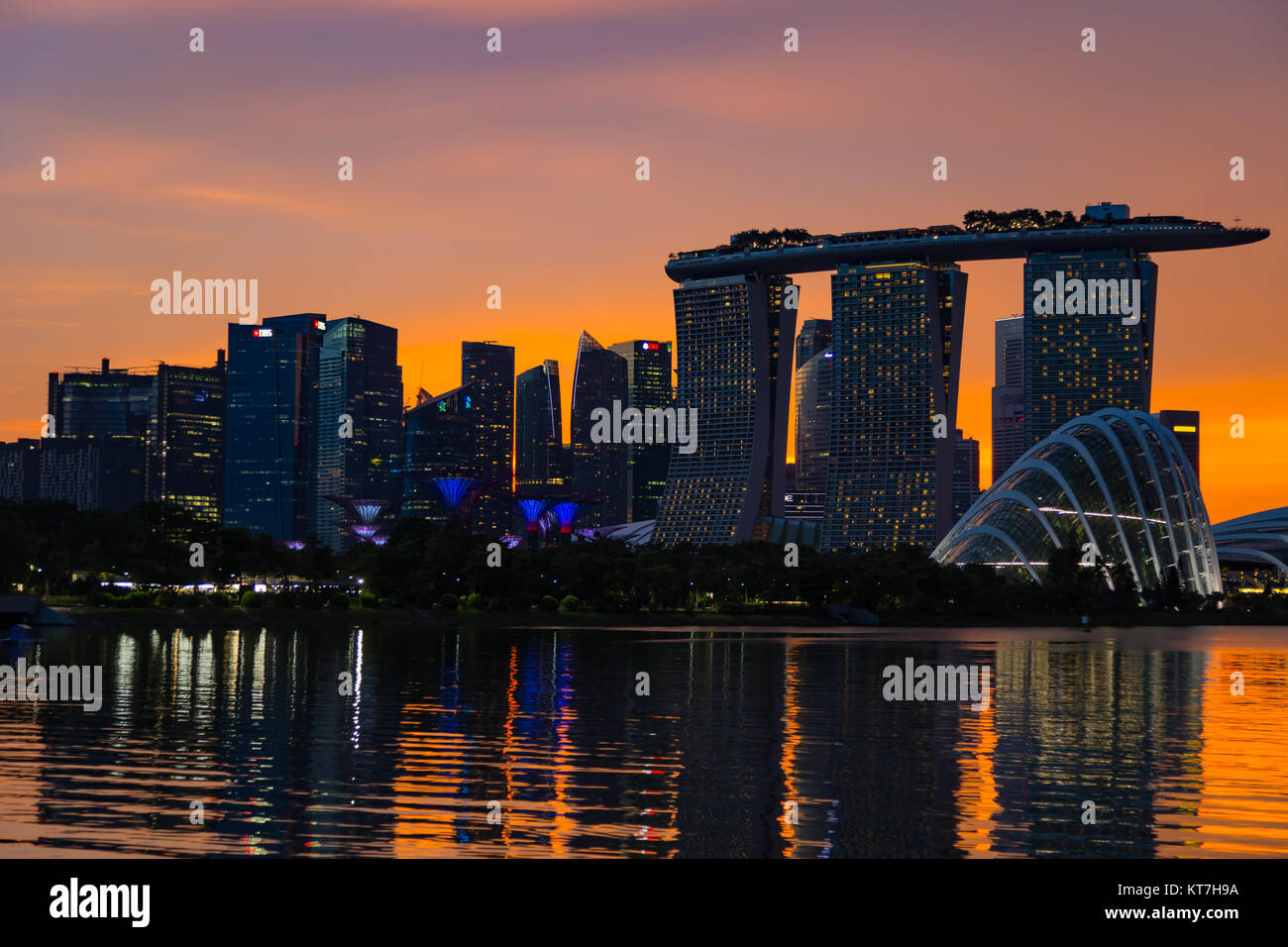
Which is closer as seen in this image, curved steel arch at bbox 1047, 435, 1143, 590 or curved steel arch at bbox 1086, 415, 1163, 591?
curved steel arch at bbox 1047, 435, 1143, 590

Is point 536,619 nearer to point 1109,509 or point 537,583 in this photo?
point 537,583

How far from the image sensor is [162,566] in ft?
501

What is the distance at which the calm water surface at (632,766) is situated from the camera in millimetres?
22484

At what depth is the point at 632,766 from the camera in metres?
31.4

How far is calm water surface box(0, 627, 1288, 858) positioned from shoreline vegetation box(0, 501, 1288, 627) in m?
76.5

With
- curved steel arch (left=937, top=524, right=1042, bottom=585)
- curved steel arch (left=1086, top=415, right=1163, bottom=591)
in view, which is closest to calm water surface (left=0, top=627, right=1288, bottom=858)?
curved steel arch (left=937, top=524, right=1042, bottom=585)

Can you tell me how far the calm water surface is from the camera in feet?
73.8

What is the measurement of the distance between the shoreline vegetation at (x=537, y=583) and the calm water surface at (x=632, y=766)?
7653 centimetres

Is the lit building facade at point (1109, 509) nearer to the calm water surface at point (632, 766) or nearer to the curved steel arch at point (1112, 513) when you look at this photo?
the curved steel arch at point (1112, 513)

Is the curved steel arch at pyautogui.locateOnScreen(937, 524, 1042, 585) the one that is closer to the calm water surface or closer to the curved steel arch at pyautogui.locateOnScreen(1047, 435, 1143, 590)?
the curved steel arch at pyautogui.locateOnScreen(1047, 435, 1143, 590)

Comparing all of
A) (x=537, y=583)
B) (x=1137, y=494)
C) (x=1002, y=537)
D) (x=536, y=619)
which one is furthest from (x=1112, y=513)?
(x=536, y=619)

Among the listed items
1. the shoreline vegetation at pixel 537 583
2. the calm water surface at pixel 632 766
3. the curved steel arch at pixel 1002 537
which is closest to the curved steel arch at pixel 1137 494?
the shoreline vegetation at pixel 537 583

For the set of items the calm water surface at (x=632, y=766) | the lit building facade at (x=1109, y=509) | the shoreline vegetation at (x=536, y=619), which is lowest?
the shoreline vegetation at (x=536, y=619)
